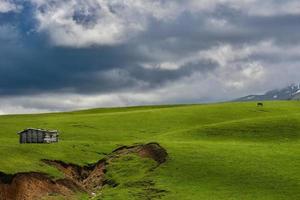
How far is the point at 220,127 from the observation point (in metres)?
93.6

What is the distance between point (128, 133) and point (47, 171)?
3734 centimetres

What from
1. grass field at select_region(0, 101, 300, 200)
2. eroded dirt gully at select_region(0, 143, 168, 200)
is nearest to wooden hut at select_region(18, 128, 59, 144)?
grass field at select_region(0, 101, 300, 200)

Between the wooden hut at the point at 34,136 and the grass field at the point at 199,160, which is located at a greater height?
the wooden hut at the point at 34,136

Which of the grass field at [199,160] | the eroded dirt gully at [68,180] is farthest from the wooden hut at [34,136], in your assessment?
the eroded dirt gully at [68,180]

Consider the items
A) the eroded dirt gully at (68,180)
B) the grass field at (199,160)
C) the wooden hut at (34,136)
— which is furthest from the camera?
the wooden hut at (34,136)

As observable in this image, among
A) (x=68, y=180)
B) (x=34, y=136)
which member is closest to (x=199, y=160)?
(x=68, y=180)

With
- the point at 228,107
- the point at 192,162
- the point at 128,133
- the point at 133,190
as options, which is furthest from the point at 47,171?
the point at 228,107

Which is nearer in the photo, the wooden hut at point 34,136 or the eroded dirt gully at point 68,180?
the eroded dirt gully at point 68,180

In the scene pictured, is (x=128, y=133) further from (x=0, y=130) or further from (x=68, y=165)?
(x=68, y=165)

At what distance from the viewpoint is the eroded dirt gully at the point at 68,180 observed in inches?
2168

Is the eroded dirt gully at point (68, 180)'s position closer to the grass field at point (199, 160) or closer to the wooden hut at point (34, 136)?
the grass field at point (199, 160)

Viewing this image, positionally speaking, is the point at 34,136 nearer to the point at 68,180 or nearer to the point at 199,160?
the point at 68,180

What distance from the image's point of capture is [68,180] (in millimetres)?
61000

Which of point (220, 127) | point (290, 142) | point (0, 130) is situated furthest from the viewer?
point (0, 130)
